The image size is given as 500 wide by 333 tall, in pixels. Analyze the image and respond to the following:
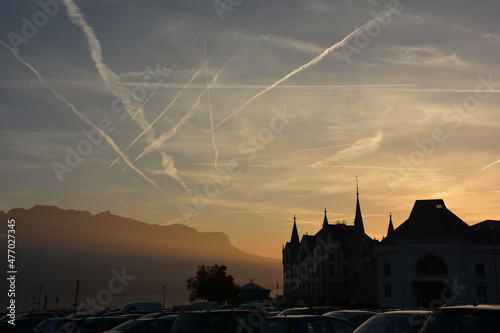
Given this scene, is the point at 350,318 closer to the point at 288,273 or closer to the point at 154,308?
the point at 154,308

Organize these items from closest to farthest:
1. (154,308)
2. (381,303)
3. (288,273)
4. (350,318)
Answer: (350,318) → (154,308) → (381,303) → (288,273)

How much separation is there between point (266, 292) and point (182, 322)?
11888 centimetres

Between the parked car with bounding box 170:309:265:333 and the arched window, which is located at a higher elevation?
the arched window

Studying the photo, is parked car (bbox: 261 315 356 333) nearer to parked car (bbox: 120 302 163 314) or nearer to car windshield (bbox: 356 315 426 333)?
car windshield (bbox: 356 315 426 333)

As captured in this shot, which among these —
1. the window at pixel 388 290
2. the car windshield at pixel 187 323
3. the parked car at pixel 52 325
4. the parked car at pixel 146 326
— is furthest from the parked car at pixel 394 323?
the window at pixel 388 290

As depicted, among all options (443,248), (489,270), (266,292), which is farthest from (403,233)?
(266,292)

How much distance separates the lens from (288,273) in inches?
4892

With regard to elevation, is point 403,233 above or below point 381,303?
above

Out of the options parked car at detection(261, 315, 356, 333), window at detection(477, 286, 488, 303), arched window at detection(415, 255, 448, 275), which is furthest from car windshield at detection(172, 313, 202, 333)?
window at detection(477, 286, 488, 303)

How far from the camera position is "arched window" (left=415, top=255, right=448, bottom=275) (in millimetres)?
70625

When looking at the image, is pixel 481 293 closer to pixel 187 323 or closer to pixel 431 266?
pixel 431 266

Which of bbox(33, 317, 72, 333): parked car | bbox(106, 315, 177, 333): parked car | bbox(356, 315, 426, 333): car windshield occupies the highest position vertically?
bbox(356, 315, 426, 333): car windshield

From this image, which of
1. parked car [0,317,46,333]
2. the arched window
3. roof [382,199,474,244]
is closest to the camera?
parked car [0,317,46,333]

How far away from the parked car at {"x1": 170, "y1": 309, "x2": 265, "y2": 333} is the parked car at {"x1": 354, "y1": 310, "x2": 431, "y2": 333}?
14.9ft
